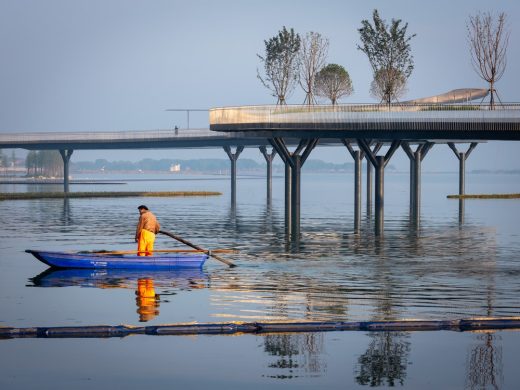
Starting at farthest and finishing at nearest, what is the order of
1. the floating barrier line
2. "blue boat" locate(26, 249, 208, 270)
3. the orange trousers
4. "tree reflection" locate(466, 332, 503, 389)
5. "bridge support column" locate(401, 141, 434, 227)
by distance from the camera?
1. "bridge support column" locate(401, 141, 434, 227)
2. the orange trousers
3. "blue boat" locate(26, 249, 208, 270)
4. the floating barrier line
5. "tree reflection" locate(466, 332, 503, 389)

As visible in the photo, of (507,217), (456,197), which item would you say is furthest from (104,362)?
(456,197)

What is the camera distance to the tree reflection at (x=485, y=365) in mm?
18891

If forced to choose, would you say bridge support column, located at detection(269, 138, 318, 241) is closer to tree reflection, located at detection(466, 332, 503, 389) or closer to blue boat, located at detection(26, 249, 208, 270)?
blue boat, located at detection(26, 249, 208, 270)

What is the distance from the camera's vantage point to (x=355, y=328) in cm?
2461

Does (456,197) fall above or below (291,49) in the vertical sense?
below

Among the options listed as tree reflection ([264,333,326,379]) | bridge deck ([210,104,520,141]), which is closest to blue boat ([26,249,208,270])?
tree reflection ([264,333,326,379])

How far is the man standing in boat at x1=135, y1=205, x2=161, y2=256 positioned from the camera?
3931cm

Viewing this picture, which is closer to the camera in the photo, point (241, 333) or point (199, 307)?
point (241, 333)

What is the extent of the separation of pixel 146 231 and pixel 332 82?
243 feet

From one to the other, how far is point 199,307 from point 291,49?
79657mm

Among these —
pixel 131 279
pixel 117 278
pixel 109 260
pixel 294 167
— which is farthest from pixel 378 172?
pixel 131 279

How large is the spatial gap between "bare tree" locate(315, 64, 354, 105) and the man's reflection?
252 feet

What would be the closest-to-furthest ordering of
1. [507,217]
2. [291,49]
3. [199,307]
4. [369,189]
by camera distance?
[199,307]
[507,217]
[291,49]
[369,189]

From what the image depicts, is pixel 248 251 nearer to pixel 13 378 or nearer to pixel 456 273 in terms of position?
pixel 456 273
